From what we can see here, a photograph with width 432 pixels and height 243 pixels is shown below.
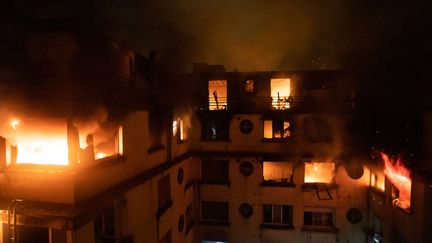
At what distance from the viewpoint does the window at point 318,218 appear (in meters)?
19.2

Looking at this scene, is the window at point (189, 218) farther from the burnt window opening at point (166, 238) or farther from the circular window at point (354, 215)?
the circular window at point (354, 215)

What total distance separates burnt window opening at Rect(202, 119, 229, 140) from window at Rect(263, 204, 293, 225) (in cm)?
629

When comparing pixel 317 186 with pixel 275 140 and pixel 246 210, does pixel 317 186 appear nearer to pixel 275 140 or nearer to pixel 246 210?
pixel 275 140

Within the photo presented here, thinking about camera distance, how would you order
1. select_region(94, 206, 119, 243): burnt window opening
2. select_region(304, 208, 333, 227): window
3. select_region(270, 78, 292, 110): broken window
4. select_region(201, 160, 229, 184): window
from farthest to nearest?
1. select_region(201, 160, 229, 184): window
2. select_region(270, 78, 292, 110): broken window
3. select_region(304, 208, 333, 227): window
4. select_region(94, 206, 119, 243): burnt window opening

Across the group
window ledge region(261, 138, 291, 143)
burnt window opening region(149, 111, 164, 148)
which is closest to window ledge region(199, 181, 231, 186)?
window ledge region(261, 138, 291, 143)

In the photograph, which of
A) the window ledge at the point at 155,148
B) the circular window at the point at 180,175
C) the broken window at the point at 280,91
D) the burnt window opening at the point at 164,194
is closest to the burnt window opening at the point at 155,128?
the window ledge at the point at 155,148

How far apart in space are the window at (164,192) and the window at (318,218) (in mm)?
10571

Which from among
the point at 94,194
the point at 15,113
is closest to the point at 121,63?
the point at 15,113

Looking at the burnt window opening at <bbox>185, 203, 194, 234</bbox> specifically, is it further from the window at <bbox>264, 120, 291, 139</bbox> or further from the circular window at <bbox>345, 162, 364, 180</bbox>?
the circular window at <bbox>345, 162, 364, 180</bbox>

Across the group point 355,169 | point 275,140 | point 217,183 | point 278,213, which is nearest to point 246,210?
point 278,213

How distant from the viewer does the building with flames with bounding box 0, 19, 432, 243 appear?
27.0ft

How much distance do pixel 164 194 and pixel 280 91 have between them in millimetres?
11841

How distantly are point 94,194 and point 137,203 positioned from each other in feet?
9.37

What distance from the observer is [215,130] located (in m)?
20.5
